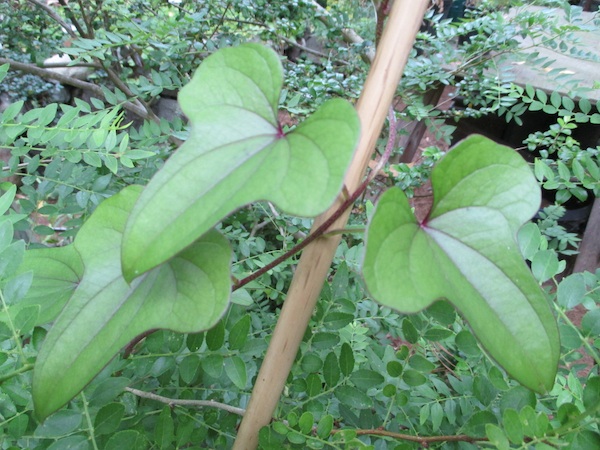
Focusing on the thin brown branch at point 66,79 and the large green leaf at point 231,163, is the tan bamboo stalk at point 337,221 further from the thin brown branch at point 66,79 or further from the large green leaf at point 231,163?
the thin brown branch at point 66,79

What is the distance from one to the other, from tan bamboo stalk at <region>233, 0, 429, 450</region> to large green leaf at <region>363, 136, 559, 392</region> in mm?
65

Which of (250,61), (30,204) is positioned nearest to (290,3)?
(30,204)

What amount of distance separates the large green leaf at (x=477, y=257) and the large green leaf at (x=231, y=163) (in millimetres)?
57

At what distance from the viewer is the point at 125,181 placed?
1.11 metres

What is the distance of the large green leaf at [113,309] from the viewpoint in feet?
1.14

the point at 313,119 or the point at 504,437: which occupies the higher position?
the point at 313,119

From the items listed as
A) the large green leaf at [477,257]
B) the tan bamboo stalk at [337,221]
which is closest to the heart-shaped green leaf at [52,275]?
the tan bamboo stalk at [337,221]

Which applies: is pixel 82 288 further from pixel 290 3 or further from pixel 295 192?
pixel 290 3

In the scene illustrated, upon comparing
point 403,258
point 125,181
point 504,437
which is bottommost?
point 125,181

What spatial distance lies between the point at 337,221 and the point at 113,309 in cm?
20

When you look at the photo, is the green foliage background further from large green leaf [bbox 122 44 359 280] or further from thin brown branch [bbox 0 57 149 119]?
thin brown branch [bbox 0 57 149 119]

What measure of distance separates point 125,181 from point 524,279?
0.98 metres

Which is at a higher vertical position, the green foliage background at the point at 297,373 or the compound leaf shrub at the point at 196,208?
the compound leaf shrub at the point at 196,208

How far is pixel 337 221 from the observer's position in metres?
0.40
